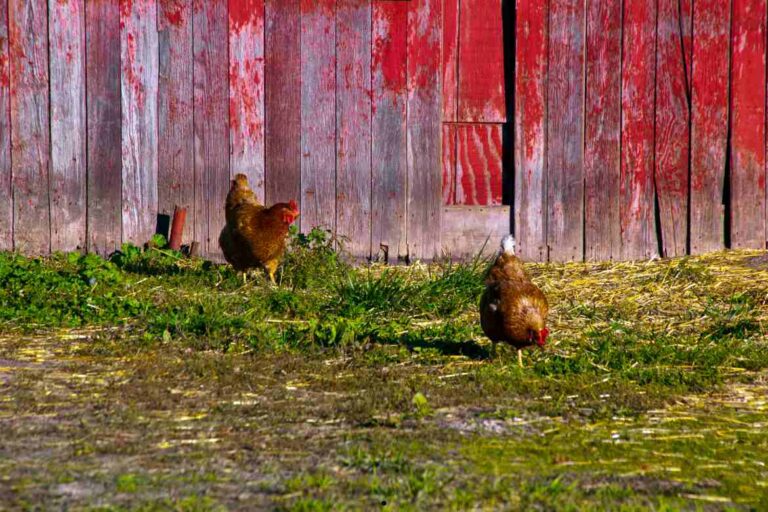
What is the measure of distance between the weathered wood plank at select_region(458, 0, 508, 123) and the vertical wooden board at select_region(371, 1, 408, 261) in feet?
1.66

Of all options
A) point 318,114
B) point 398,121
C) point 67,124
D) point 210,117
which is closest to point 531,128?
point 398,121

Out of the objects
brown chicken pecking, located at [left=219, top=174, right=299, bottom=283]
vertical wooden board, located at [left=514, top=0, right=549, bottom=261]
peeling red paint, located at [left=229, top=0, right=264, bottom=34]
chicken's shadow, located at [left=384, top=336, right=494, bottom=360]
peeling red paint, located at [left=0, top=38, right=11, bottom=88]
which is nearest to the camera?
chicken's shadow, located at [left=384, top=336, right=494, bottom=360]

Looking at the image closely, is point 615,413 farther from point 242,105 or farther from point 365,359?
point 242,105

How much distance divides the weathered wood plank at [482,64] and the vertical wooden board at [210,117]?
72.9 inches

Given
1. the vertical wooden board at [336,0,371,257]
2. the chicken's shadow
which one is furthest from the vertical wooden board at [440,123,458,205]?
the chicken's shadow

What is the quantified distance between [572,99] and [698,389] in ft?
12.9

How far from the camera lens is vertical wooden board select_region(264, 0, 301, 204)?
7.90 metres

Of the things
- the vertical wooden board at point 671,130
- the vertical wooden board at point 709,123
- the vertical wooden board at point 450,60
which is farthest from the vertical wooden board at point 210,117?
the vertical wooden board at point 709,123

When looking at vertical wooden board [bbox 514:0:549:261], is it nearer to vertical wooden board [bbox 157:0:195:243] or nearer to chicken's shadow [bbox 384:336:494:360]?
vertical wooden board [bbox 157:0:195:243]

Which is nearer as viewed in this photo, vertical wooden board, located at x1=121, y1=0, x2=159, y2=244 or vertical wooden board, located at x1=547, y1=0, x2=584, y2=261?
vertical wooden board, located at x1=121, y1=0, x2=159, y2=244

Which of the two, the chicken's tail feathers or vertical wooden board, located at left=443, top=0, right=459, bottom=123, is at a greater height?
vertical wooden board, located at left=443, top=0, right=459, bottom=123

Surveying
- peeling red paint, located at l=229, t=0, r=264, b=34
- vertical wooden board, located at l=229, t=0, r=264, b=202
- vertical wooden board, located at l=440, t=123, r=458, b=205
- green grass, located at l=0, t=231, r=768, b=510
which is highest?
peeling red paint, located at l=229, t=0, r=264, b=34

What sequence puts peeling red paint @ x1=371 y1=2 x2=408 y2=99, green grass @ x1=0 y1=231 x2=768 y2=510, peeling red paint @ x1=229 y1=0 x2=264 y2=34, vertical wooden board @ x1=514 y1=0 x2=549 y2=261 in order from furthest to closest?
vertical wooden board @ x1=514 y1=0 x2=549 y2=261 < peeling red paint @ x1=371 y1=2 x2=408 y2=99 < peeling red paint @ x1=229 y1=0 x2=264 y2=34 < green grass @ x1=0 y1=231 x2=768 y2=510

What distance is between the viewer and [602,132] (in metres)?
8.21
